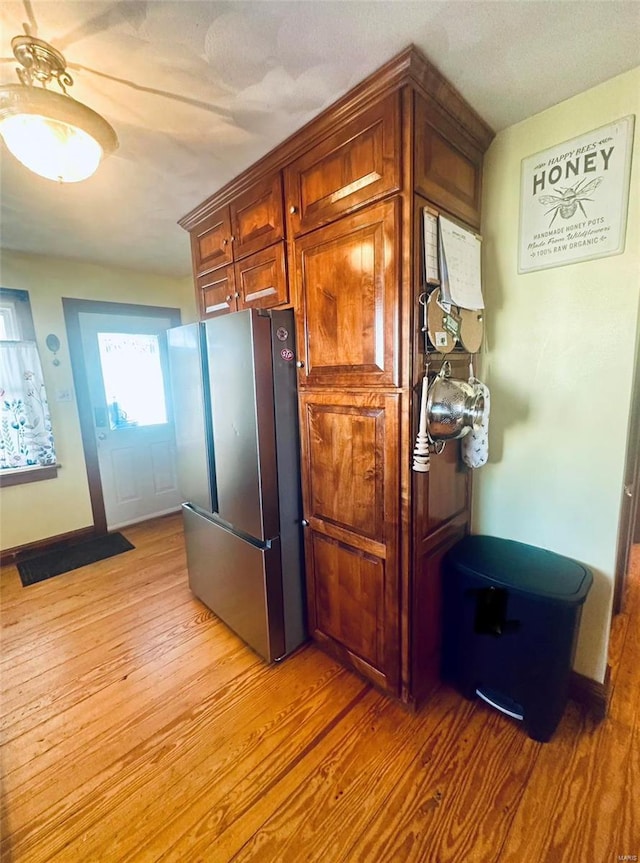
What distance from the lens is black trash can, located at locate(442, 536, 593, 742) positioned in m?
1.26

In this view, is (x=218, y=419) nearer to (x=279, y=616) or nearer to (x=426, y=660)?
(x=279, y=616)

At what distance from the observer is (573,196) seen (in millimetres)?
1306

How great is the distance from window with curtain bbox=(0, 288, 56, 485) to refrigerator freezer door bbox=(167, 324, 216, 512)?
1626 millimetres

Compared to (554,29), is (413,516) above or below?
below

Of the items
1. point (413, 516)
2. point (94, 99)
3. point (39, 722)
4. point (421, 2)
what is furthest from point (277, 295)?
point (39, 722)

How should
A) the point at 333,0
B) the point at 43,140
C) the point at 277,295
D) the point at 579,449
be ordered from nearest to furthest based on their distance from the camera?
1. the point at 333,0
2. the point at 43,140
3. the point at 579,449
4. the point at 277,295

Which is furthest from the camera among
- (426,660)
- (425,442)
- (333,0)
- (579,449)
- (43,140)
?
(426,660)

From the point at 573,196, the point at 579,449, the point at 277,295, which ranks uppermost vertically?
the point at 573,196

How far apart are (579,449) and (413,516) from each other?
721 mm

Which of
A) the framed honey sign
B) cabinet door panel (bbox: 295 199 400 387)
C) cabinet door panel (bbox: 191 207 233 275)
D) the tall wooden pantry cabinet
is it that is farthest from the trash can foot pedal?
cabinet door panel (bbox: 191 207 233 275)

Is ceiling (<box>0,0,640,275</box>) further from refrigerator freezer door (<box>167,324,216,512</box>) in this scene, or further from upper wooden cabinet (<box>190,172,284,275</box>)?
refrigerator freezer door (<box>167,324,216,512</box>)

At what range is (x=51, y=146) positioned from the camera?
1086mm

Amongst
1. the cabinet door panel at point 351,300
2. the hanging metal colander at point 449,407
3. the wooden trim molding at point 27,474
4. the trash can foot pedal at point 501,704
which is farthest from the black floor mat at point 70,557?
the hanging metal colander at point 449,407

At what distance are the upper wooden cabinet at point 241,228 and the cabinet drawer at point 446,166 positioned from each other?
66cm
